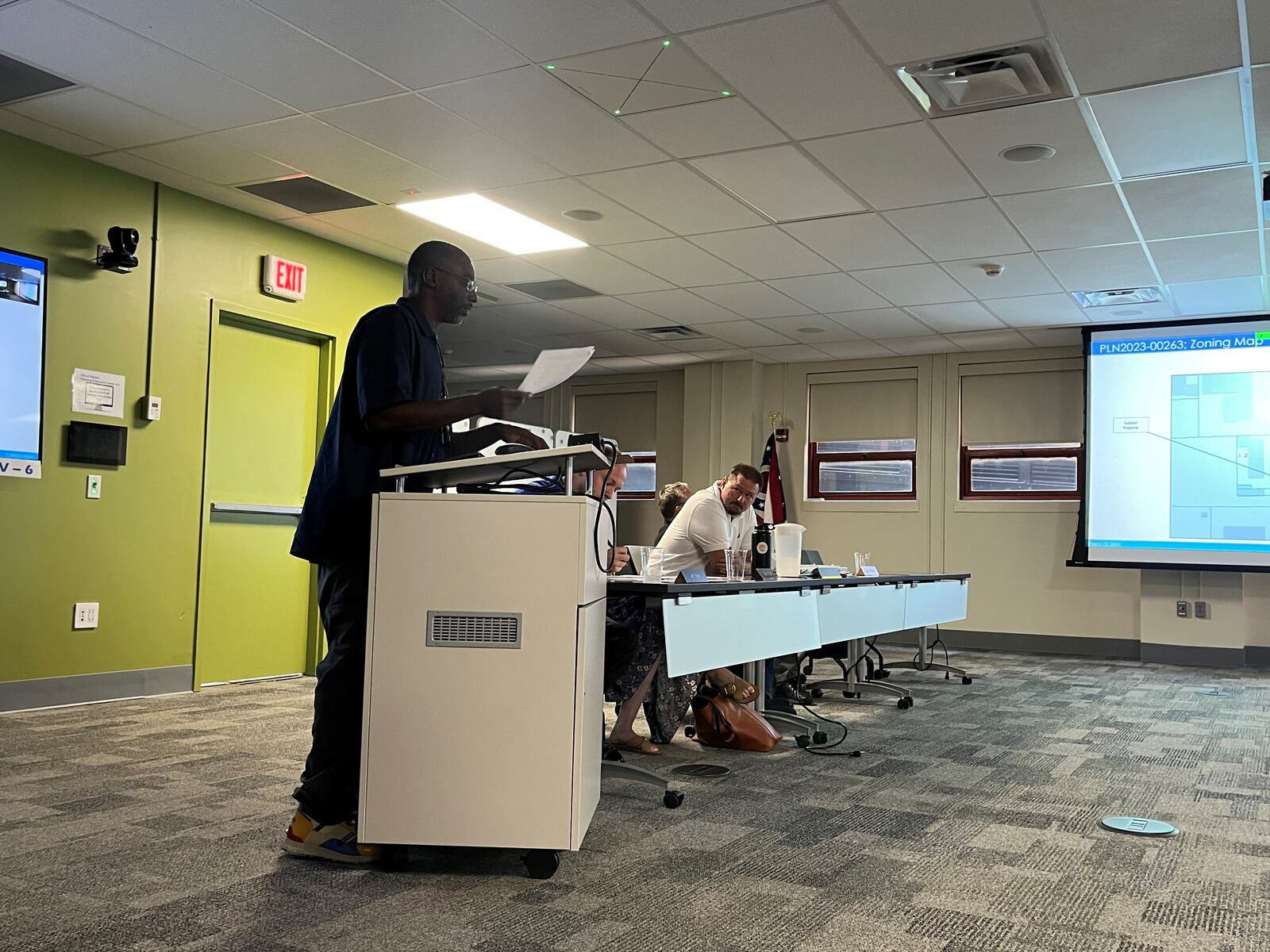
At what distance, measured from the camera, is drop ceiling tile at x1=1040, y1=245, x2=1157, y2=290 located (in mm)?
6301

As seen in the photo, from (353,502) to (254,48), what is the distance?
2.30 m

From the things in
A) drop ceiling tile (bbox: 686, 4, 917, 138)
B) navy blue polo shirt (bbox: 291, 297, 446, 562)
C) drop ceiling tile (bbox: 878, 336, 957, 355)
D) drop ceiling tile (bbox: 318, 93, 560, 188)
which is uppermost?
drop ceiling tile (bbox: 686, 4, 917, 138)

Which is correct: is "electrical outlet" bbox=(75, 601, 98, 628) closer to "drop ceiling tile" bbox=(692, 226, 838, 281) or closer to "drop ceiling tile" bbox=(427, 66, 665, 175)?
"drop ceiling tile" bbox=(427, 66, 665, 175)

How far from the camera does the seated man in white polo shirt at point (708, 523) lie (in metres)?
4.77

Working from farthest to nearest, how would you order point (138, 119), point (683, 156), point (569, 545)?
point (683, 156) < point (138, 119) < point (569, 545)

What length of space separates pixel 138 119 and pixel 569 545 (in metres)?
3.46

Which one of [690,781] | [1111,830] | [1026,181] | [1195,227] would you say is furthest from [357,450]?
[1195,227]

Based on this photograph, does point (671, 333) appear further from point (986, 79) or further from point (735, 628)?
point (735, 628)

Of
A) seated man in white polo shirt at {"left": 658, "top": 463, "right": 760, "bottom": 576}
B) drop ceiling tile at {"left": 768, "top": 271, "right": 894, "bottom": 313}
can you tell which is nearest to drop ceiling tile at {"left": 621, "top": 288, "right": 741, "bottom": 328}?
Result: drop ceiling tile at {"left": 768, "top": 271, "right": 894, "bottom": 313}

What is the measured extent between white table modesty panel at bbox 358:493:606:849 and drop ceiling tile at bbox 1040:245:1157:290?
5.04m

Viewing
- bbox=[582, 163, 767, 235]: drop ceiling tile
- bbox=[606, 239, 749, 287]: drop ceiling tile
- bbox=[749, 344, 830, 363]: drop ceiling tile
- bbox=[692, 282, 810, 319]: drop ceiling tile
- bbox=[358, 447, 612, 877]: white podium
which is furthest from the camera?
bbox=[749, 344, 830, 363]: drop ceiling tile

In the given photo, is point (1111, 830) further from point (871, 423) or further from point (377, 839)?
point (871, 423)

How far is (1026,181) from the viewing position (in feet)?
16.9

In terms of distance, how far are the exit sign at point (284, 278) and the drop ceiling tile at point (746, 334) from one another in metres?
3.59
